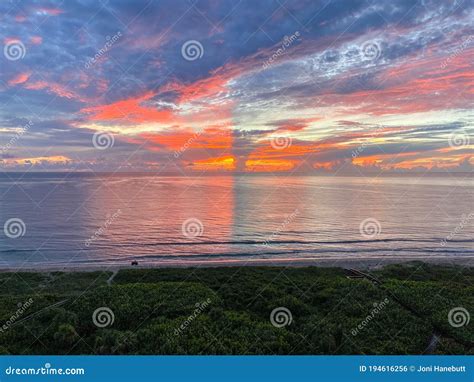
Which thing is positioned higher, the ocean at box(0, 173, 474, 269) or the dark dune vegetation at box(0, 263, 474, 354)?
the ocean at box(0, 173, 474, 269)

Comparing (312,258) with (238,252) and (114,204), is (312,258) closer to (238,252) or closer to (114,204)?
A: (238,252)

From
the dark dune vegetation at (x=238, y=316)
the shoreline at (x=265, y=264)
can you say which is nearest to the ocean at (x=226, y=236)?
the shoreline at (x=265, y=264)

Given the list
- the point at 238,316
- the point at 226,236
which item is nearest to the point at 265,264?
the point at 226,236

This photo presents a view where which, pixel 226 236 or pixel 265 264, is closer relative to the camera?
pixel 265 264

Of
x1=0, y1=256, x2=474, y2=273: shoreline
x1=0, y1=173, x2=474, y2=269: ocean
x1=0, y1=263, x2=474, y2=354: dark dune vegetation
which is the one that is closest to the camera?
x1=0, y1=263, x2=474, y2=354: dark dune vegetation

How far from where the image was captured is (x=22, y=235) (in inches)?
1734

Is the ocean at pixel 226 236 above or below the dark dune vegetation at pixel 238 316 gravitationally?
above

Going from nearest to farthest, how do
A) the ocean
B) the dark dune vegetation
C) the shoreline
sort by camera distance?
the dark dune vegetation → the shoreline → the ocean

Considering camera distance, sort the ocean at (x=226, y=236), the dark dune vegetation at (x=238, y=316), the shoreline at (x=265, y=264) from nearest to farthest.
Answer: the dark dune vegetation at (x=238, y=316) < the shoreline at (x=265, y=264) < the ocean at (x=226, y=236)

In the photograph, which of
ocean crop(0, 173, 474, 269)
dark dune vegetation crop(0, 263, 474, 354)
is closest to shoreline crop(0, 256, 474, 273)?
ocean crop(0, 173, 474, 269)

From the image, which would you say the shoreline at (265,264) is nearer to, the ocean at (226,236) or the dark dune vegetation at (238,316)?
the ocean at (226,236)

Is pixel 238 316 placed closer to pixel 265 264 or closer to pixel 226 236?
pixel 265 264

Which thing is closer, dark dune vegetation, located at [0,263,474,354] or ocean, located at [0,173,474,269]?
dark dune vegetation, located at [0,263,474,354]

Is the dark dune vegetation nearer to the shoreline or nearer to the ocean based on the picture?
the shoreline
